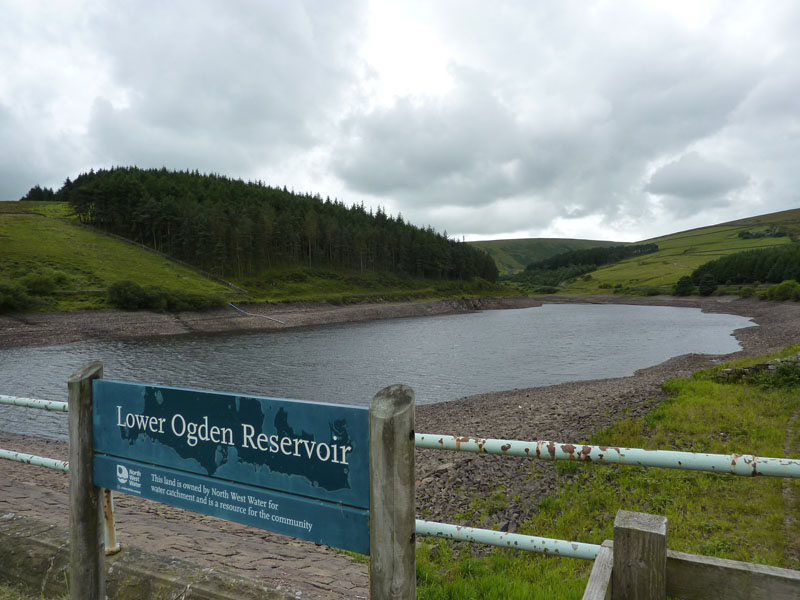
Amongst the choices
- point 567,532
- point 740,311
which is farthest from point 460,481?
point 740,311

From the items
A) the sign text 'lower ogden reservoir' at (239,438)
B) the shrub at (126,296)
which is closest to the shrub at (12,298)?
the shrub at (126,296)

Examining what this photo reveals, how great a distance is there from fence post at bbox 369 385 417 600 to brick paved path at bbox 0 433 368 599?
6.84ft

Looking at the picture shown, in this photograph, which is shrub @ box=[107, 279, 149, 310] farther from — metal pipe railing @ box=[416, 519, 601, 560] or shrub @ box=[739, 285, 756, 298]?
shrub @ box=[739, 285, 756, 298]

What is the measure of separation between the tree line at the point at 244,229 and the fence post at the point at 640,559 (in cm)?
10161

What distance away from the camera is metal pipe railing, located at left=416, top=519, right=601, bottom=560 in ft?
9.84

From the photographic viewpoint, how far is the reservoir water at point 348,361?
1044 inches

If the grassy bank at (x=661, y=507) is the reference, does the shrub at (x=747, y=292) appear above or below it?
above

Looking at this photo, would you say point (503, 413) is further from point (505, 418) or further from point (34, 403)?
point (34, 403)

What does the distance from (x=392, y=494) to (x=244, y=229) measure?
113m

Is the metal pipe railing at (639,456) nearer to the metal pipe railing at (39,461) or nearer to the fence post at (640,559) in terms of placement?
the fence post at (640,559)

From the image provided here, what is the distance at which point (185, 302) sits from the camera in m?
63.9

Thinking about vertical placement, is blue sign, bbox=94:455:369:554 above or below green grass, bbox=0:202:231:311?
below

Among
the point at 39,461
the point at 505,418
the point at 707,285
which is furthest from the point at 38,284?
the point at 707,285

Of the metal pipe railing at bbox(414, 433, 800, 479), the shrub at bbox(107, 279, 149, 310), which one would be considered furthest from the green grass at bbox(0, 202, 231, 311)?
the metal pipe railing at bbox(414, 433, 800, 479)
